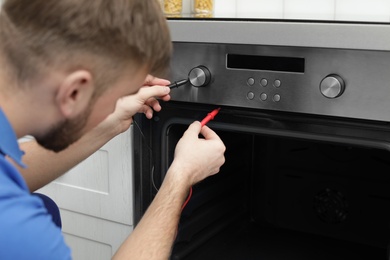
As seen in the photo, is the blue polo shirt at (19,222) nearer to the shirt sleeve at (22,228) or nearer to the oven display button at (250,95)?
the shirt sleeve at (22,228)

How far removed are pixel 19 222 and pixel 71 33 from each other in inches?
10.3

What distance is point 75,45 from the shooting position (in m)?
0.78

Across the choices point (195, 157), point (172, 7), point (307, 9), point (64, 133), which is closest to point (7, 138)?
point (64, 133)

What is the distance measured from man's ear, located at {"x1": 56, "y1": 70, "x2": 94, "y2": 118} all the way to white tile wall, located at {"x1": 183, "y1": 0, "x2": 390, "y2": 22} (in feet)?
2.87

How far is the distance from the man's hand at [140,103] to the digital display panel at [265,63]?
0.15 metres

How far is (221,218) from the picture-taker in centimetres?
162

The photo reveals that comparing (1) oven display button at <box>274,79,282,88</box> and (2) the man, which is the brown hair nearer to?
(2) the man

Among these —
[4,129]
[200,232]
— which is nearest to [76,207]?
[200,232]

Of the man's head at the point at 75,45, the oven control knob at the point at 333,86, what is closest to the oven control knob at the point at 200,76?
the oven control knob at the point at 333,86

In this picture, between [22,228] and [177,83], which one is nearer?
[22,228]

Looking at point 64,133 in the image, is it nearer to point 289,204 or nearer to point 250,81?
point 250,81

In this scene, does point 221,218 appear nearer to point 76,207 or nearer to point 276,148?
point 276,148

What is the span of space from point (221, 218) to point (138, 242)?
63cm

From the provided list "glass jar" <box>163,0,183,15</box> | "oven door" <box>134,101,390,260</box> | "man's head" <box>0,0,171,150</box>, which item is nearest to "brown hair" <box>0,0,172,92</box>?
"man's head" <box>0,0,171,150</box>
